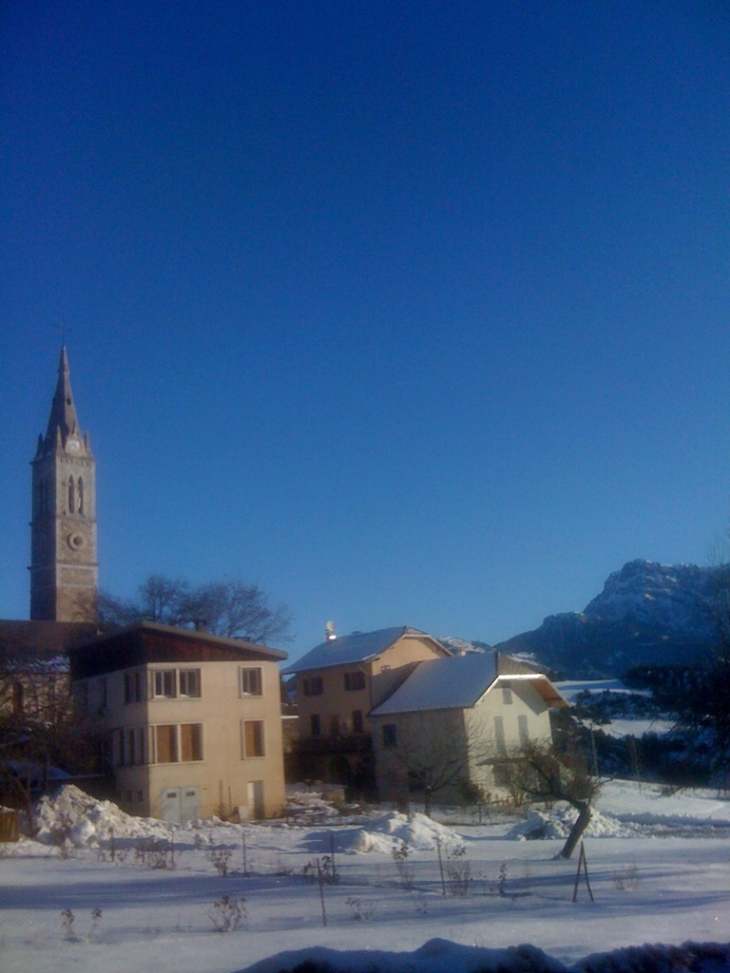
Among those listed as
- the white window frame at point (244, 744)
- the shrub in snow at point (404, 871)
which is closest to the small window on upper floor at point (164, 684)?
the white window frame at point (244, 744)

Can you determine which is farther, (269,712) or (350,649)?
(350,649)

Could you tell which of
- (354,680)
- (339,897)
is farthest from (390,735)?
(339,897)

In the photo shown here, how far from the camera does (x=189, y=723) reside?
128ft

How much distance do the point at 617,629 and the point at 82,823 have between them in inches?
2746

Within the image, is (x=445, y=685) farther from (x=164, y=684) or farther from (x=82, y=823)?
(x=82, y=823)

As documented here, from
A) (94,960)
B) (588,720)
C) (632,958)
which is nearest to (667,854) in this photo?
(632,958)

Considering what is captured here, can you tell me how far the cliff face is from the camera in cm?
7025

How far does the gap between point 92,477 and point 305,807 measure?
94.5 meters

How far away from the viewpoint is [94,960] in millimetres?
9242

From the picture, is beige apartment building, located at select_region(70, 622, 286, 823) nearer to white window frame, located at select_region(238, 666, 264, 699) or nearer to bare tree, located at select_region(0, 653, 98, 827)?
white window frame, located at select_region(238, 666, 264, 699)

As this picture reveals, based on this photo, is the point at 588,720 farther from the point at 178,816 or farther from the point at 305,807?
the point at 178,816

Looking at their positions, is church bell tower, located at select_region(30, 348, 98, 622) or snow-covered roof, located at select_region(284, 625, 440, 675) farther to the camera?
church bell tower, located at select_region(30, 348, 98, 622)

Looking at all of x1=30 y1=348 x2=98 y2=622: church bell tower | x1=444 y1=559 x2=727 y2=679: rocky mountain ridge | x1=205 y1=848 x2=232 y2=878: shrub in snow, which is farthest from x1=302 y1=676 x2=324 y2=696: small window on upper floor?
x1=30 y1=348 x2=98 y2=622: church bell tower

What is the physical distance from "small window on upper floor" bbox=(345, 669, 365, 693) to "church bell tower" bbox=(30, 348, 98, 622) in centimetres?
6234
